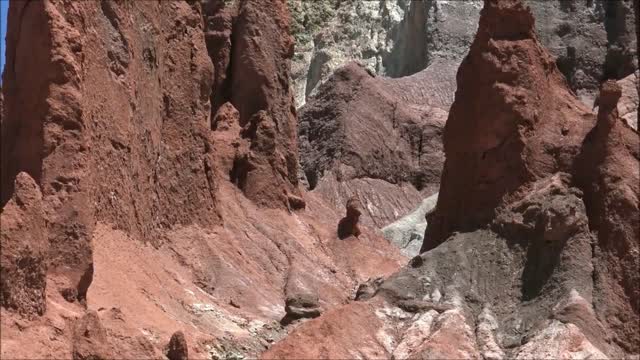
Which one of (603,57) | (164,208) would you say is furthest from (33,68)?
(603,57)

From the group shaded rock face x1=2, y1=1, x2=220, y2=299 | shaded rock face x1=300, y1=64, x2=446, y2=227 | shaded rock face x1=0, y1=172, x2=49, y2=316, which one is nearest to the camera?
shaded rock face x1=0, y1=172, x2=49, y2=316

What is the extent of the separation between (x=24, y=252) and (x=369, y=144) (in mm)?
59494

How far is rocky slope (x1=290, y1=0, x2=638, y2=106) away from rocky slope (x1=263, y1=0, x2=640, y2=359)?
47544 millimetres

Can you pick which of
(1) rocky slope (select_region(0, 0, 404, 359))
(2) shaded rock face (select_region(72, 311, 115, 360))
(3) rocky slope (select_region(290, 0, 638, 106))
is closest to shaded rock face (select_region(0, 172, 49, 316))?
(1) rocky slope (select_region(0, 0, 404, 359))

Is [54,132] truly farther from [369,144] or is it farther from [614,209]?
[369,144]

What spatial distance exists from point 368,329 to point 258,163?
2470 cm

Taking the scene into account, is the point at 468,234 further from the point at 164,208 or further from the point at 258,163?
the point at 258,163

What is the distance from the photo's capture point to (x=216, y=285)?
144 ft

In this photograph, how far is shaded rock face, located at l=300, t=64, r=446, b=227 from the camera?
7975 cm

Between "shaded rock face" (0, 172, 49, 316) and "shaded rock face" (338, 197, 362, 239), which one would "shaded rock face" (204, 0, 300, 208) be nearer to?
"shaded rock face" (338, 197, 362, 239)

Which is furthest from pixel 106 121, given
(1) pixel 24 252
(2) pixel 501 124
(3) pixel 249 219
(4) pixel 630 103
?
(4) pixel 630 103

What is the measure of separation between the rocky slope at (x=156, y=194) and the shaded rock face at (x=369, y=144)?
49.2 ft

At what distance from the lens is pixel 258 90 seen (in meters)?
57.8

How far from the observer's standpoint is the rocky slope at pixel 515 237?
30.5m
